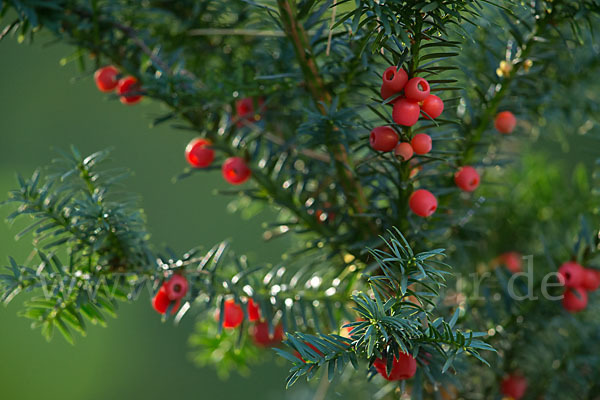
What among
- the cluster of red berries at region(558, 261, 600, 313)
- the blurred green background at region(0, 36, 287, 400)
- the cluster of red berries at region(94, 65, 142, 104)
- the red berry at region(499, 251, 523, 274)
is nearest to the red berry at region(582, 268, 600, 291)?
the cluster of red berries at region(558, 261, 600, 313)

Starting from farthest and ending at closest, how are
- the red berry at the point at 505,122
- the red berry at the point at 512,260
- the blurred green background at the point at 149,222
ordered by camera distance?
the blurred green background at the point at 149,222 < the red berry at the point at 512,260 < the red berry at the point at 505,122

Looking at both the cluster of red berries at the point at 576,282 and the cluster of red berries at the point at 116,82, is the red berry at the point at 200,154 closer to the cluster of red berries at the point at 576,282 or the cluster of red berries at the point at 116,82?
the cluster of red berries at the point at 116,82

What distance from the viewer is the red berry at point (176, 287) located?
1.10 feet

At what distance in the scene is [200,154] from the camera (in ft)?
1.32

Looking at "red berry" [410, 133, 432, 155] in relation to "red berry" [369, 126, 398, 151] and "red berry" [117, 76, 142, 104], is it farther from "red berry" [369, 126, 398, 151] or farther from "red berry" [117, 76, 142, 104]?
"red berry" [117, 76, 142, 104]

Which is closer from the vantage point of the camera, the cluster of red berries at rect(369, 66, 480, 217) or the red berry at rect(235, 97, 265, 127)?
the cluster of red berries at rect(369, 66, 480, 217)

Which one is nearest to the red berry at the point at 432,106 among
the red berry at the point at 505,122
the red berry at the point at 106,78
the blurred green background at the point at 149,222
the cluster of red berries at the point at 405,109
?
the cluster of red berries at the point at 405,109

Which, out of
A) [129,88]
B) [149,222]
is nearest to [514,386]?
[129,88]

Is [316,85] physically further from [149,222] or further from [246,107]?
[149,222]

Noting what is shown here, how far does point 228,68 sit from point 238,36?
56mm

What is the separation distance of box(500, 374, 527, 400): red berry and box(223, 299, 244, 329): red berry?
0.21m

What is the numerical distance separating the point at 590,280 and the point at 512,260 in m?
0.12

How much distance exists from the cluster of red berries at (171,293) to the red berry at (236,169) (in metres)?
0.09

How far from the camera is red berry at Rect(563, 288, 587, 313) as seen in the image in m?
0.38
